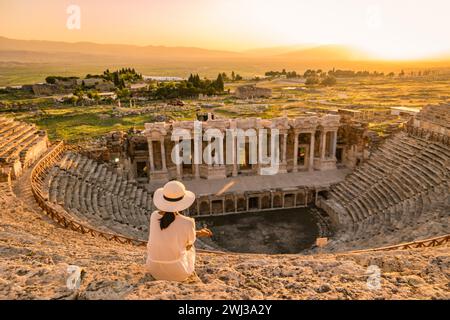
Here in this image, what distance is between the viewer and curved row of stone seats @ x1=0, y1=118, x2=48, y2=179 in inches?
786

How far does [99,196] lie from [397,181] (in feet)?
65.6

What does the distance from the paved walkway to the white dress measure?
65.8 feet

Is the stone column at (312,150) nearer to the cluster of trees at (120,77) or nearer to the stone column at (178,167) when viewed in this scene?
the stone column at (178,167)

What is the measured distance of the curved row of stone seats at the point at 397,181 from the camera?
69.3 feet

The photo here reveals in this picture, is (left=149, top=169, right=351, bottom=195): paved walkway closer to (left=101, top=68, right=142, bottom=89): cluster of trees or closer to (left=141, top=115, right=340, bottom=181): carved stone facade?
(left=141, top=115, right=340, bottom=181): carved stone facade

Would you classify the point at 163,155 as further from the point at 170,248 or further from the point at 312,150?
the point at 170,248

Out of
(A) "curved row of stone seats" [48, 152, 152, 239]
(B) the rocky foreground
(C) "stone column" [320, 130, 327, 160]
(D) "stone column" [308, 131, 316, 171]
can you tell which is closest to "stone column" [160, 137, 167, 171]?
(A) "curved row of stone seats" [48, 152, 152, 239]

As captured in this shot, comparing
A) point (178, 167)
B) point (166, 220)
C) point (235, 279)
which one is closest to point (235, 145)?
point (178, 167)

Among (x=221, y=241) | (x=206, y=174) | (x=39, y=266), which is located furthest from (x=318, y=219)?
(x=39, y=266)

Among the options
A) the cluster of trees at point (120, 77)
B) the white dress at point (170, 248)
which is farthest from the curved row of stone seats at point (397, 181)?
the cluster of trees at point (120, 77)

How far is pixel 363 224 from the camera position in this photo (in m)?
21.8

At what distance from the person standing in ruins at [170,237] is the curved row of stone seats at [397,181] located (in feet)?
56.6

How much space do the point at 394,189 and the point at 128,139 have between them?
2095cm
